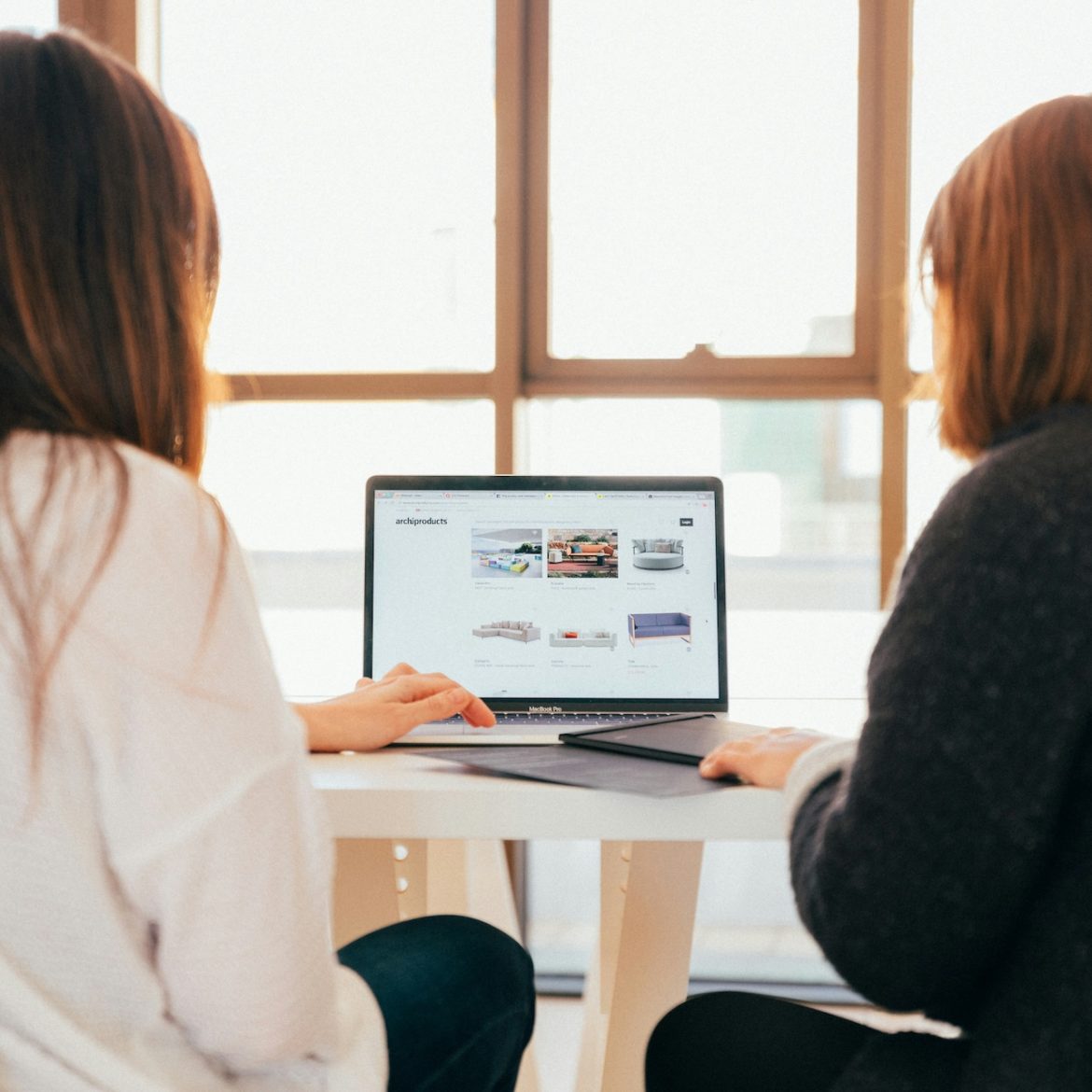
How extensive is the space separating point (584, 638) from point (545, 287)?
106cm

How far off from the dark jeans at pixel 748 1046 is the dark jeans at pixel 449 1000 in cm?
12

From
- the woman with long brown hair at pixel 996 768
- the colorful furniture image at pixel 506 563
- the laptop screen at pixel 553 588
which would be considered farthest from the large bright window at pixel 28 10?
the woman with long brown hair at pixel 996 768

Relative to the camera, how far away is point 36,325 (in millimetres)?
707

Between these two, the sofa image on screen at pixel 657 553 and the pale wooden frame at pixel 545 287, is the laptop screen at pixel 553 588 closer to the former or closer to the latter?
the sofa image on screen at pixel 657 553

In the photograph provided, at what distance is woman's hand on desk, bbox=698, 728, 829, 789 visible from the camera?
101cm

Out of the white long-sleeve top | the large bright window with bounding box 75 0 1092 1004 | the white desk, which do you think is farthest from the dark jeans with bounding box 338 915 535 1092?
the large bright window with bounding box 75 0 1092 1004

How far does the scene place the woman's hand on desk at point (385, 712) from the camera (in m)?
1.17

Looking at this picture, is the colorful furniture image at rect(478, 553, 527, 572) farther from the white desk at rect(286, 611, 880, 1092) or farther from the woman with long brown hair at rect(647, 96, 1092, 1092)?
the woman with long brown hair at rect(647, 96, 1092, 1092)

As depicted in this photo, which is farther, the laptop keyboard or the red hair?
the laptop keyboard

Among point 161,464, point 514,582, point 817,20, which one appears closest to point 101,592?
point 161,464

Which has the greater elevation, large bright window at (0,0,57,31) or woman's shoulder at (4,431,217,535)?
large bright window at (0,0,57,31)

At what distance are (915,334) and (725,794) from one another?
1.45m

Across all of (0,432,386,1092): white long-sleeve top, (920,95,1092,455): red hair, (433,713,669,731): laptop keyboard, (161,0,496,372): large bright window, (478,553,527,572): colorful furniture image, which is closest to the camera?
(0,432,386,1092): white long-sleeve top

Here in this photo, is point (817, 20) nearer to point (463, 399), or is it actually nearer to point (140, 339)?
point (463, 399)
